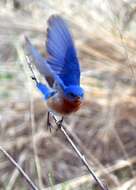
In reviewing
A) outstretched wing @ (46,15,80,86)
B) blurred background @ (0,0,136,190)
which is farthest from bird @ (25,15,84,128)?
blurred background @ (0,0,136,190)

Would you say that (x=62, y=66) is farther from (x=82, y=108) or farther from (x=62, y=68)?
(x=82, y=108)

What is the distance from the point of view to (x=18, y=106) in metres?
3.52

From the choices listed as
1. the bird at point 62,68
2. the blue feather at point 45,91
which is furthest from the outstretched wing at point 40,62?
the blue feather at point 45,91

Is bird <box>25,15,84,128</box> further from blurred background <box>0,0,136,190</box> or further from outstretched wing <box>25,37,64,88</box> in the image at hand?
blurred background <box>0,0,136,190</box>

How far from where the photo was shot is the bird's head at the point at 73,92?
1.20 meters

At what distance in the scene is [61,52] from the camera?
123cm

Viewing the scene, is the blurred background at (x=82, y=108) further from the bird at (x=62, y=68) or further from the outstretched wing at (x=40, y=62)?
the outstretched wing at (x=40, y=62)

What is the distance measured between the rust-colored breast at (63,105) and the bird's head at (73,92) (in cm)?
1

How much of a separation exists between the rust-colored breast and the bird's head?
0.4 inches

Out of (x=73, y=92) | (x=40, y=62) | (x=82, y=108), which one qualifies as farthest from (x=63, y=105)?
(x=82, y=108)

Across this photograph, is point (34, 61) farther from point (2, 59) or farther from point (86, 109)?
point (2, 59)

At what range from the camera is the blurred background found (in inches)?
125

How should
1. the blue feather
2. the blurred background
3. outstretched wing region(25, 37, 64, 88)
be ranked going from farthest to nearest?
the blurred background
the blue feather
outstretched wing region(25, 37, 64, 88)

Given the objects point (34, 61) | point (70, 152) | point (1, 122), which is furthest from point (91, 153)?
point (34, 61)
